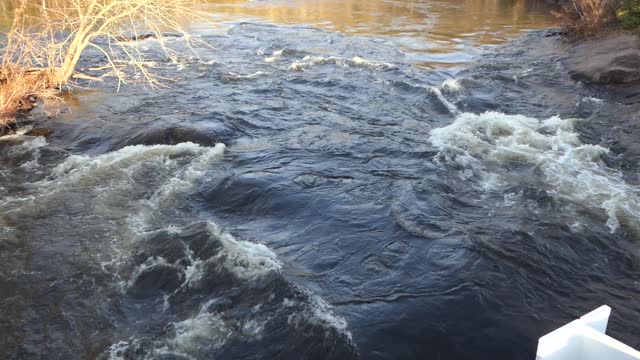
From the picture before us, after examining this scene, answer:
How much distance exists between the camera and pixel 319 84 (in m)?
14.0

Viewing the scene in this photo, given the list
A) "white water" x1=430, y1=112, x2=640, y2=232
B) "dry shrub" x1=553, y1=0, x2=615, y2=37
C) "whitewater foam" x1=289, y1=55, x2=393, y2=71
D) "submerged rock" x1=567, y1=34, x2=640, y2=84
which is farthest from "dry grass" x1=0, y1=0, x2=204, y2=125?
"dry shrub" x1=553, y1=0, x2=615, y2=37

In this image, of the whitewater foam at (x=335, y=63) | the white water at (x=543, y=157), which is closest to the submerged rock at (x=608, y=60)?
the white water at (x=543, y=157)

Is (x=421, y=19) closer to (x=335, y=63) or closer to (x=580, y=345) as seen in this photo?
(x=335, y=63)

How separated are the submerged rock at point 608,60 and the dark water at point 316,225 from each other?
81cm

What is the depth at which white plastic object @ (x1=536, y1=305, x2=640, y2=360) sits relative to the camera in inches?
108

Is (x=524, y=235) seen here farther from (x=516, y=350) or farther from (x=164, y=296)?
(x=164, y=296)

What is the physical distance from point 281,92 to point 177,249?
7.49 m

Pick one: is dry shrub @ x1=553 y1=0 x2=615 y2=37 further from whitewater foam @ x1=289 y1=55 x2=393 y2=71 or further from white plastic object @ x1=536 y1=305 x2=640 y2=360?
white plastic object @ x1=536 y1=305 x2=640 y2=360

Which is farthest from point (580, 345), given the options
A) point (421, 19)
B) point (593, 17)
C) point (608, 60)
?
point (421, 19)

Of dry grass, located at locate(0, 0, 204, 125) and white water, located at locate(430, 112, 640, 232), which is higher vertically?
dry grass, located at locate(0, 0, 204, 125)

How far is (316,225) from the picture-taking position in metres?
7.39

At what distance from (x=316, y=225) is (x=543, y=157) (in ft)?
14.2

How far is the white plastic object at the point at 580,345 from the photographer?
2.74m

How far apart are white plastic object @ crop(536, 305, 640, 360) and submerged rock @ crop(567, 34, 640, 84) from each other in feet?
39.6
